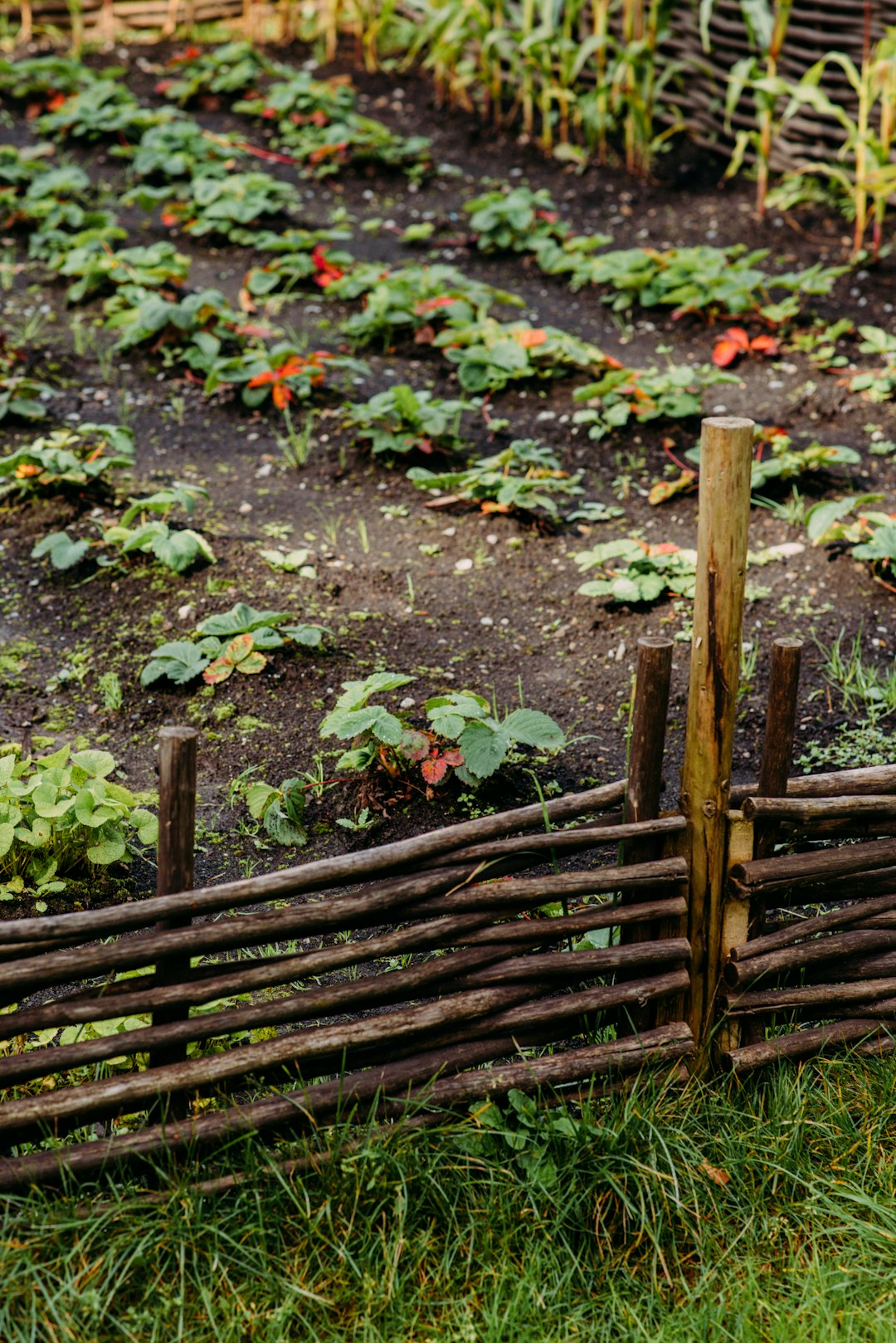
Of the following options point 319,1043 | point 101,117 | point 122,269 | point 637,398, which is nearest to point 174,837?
point 319,1043

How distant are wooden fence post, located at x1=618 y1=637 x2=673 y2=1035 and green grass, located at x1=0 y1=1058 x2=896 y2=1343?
0.28 m

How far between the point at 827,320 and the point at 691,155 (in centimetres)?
230

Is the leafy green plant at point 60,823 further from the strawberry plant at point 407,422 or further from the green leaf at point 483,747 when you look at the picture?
the strawberry plant at point 407,422

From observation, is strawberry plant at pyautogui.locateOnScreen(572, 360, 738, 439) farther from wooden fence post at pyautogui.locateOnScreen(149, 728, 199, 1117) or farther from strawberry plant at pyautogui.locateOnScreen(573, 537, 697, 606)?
wooden fence post at pyautogui.locateOnScreen(149, 728, 199, 1117)

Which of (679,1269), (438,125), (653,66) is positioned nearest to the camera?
(679,1269)

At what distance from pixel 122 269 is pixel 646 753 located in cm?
421

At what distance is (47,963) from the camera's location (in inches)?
69.7

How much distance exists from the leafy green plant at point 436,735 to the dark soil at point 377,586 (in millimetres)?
117

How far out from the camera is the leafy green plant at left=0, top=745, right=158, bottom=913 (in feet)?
7.95

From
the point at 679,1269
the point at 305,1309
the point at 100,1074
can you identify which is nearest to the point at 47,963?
the point at 100,1074

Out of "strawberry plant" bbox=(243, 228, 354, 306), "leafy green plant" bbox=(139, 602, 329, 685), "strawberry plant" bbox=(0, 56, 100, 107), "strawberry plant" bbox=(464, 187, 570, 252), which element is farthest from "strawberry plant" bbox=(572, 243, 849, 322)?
"strawberry plant" bbox=(0, 56, 100, 107)

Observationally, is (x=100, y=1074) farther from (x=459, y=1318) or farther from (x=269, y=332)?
(x=269, y=332)

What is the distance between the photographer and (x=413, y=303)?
197 inches

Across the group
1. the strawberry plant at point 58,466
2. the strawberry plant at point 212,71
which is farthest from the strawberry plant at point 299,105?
the strawberry plant at point 58,466
